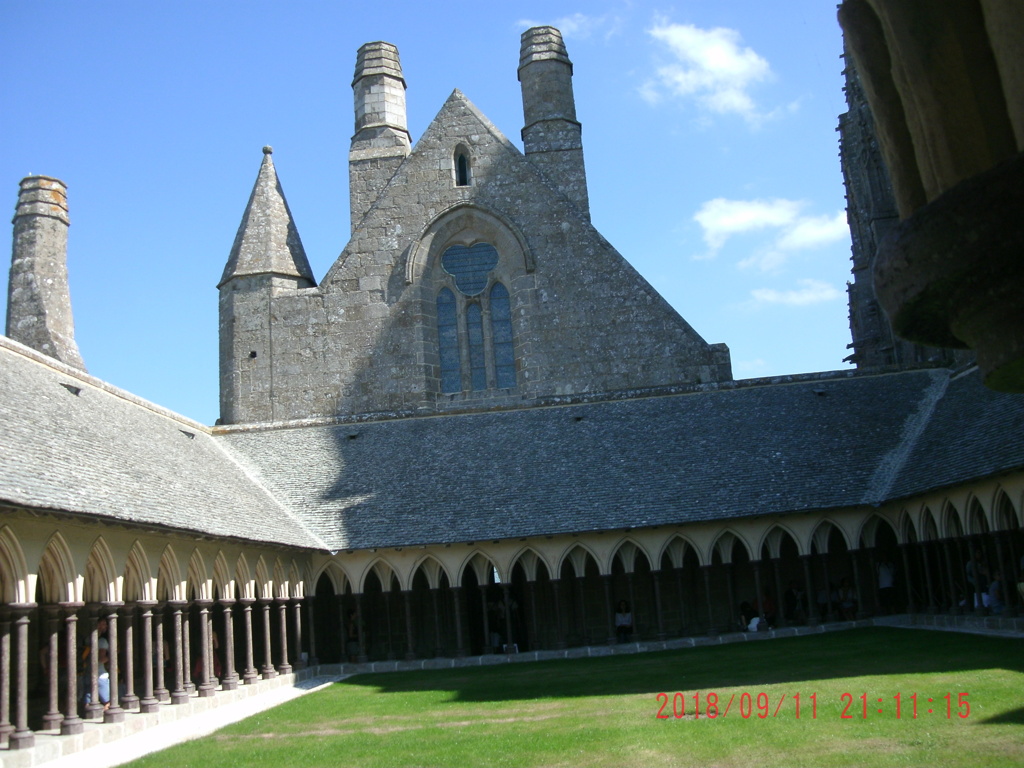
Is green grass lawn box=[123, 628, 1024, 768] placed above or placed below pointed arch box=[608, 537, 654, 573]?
below

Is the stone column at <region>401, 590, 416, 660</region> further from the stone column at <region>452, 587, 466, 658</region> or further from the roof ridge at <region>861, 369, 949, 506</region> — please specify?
the roof ridge at <region>861, 369, 949, 506</region>

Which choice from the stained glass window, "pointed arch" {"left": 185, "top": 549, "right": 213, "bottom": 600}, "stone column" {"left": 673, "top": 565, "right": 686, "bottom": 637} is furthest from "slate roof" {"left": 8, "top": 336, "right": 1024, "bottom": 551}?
the stained glass window

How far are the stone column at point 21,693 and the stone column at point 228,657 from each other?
5643mm

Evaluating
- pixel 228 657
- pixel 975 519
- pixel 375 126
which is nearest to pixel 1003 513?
pixel 975 519

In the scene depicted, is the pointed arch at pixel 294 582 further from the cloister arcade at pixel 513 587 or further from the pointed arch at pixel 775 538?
the pointed arch at pixel 775 538

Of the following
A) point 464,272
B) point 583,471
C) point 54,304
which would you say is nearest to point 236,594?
point 583,471

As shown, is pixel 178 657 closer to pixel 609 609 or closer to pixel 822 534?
pixel 609 609

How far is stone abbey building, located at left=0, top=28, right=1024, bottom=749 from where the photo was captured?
16500mm

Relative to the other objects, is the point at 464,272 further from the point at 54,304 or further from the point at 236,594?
the point at 236,594

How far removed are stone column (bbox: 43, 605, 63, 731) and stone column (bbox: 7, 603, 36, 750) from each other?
354 mm

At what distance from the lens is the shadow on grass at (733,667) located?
14250mm

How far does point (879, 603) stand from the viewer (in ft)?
77.3

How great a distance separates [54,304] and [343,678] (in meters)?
12.6

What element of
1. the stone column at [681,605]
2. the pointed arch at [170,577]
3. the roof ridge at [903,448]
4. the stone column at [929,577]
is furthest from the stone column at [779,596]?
the pointed arch at [170,577]
